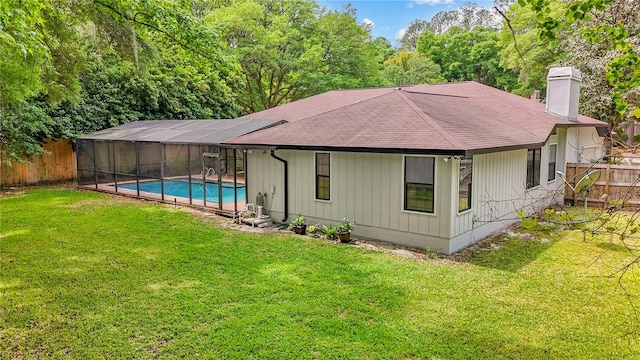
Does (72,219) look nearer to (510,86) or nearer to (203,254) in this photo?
(203,254)

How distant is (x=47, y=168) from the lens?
17.2m

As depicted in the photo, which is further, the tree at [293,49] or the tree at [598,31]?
the tree at [293,49]

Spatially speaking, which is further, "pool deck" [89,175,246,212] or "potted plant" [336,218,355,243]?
"pool deck" [89,175,246,212]

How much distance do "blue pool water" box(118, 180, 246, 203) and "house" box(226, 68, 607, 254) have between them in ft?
3.42

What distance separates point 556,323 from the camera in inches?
200

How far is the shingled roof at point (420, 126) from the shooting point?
26.6ft

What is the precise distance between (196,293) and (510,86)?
3458 centimetres

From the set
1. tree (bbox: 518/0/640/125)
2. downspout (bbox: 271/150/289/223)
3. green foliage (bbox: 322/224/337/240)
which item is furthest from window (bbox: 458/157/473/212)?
tree (bbox: 518/0/640/125)

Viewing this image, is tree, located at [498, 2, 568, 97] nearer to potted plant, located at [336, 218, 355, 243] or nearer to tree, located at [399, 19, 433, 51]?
potted plant, located at [336, 218, 355, 243]

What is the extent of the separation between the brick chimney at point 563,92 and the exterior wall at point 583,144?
69 centimetres

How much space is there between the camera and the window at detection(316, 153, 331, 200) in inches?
377

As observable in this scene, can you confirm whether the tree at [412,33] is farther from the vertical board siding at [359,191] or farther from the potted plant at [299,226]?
the potted plant at [299,226]

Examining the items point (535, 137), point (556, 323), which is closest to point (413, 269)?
point (556, 323)

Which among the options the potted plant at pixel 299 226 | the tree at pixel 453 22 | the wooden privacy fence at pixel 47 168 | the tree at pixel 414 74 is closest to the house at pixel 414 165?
the potted plant at pixel 299 226
